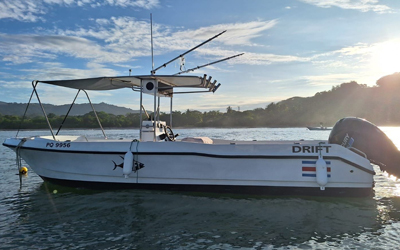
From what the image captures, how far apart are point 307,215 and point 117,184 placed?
13.8ft

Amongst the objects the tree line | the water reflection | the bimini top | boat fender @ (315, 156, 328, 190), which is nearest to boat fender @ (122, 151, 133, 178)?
the water reflection

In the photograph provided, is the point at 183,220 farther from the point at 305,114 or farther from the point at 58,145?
the point at 305,114

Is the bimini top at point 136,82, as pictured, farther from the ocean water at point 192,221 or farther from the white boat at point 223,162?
the ocean water at point 192,221

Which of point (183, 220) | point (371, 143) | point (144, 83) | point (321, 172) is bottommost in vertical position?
point (183, 220)

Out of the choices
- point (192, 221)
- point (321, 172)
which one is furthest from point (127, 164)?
point (321, 172)

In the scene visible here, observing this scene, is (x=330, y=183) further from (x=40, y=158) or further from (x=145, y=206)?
(x=40, y=158)

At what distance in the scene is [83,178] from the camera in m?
7.45

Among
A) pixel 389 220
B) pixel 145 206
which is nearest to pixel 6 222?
pixel 145 206

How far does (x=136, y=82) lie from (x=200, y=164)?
2.94m

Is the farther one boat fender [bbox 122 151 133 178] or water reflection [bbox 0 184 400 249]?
boat fender [bbox 122 151 133 178]

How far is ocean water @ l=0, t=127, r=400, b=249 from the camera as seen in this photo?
468 cm

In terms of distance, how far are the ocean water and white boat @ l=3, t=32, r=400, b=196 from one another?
0.28 m

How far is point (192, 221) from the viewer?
5.57 meters

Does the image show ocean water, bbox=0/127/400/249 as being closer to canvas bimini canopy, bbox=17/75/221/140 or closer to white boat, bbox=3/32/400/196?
white boat, bbox=3/32/400/196
